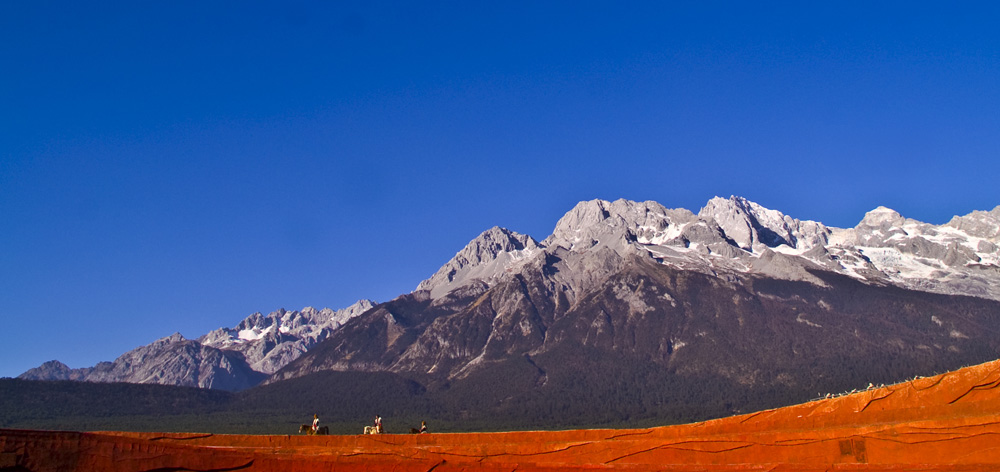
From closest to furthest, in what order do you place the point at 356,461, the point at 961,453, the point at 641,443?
the point at 961,453, the point at 356,461, the point at 641,443

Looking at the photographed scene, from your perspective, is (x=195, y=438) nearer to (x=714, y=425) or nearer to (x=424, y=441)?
Answer: (x=424, y=441)

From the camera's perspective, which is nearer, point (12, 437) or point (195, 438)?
point (12, 437)

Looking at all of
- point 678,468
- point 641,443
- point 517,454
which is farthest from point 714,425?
point 517,454

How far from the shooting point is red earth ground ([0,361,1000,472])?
13.7m

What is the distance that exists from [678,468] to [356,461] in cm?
666

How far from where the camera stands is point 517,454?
650 inches

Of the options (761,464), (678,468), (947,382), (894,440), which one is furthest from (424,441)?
(947,382)

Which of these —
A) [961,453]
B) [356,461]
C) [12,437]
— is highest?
[12,437]

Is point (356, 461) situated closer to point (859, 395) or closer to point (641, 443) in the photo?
point (641, 443)

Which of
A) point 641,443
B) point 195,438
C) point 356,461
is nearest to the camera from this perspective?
point 356,461

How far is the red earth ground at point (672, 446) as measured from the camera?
44.9 ft

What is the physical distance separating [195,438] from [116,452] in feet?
10.9

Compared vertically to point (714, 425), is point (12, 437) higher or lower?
higher

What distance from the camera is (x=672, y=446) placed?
15.6m
